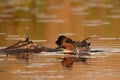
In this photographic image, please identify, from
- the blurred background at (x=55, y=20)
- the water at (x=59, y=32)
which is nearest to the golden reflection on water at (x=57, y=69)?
the water at (x=59, y=32)

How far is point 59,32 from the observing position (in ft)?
76.3

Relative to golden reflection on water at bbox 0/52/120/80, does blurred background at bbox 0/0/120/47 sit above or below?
above

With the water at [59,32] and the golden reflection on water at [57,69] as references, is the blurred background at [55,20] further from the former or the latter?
the golden reflection on water at [57,69]

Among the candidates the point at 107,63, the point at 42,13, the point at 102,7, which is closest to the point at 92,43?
the point at 107,63

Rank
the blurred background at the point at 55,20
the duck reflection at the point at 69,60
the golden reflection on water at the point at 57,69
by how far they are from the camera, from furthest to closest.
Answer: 1. the blurred background at the point at 55,20
2. the duck reflection at the point at 69,60
3. the golden reflection on water at the point at 57,69

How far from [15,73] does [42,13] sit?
601 inches

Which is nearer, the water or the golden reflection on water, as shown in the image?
the golden reflection on water

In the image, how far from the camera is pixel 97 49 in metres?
18.4

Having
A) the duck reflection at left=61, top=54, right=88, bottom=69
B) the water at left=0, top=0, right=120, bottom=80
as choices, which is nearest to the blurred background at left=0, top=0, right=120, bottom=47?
the water at left=0, top=0, right=120, bottom=80

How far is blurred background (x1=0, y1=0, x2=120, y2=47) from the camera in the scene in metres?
21.9

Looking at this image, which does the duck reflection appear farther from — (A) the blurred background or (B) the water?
(A) the blurred background

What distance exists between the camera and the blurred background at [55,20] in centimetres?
2188

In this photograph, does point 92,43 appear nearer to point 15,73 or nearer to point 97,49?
point 97,49

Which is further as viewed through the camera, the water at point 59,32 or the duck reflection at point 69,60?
the duck reflection at point 69,60
